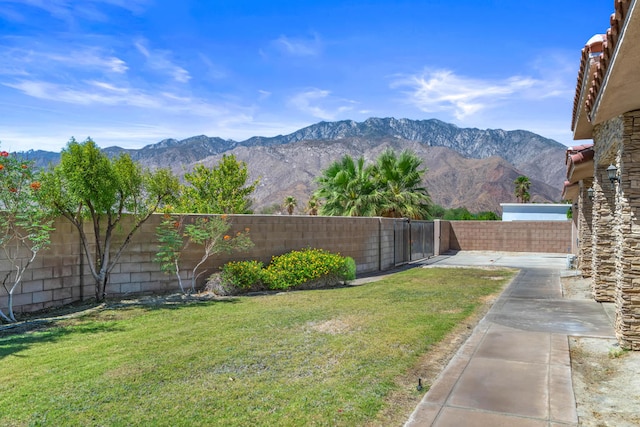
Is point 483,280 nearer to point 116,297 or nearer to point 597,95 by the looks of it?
point 597,95

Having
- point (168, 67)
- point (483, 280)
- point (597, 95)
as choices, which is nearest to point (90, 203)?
point (597, 95)

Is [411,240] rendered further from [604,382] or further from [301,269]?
[604,382]

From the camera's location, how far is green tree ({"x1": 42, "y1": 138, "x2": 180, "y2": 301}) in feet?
29.9

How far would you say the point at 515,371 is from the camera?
18.5 ft

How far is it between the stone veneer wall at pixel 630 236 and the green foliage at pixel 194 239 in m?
8.32

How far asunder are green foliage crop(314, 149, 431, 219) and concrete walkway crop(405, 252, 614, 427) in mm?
11922

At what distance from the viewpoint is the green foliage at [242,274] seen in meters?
11.6

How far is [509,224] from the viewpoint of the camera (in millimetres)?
27516

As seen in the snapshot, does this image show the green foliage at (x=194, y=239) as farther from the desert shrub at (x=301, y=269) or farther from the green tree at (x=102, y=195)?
the desert shrub at (x=301, y=269)

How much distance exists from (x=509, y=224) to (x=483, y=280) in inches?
564

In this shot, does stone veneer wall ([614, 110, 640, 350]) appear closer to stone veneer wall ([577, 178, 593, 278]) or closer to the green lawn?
the green lawn

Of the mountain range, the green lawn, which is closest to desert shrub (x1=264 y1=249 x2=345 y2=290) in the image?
the green lawn

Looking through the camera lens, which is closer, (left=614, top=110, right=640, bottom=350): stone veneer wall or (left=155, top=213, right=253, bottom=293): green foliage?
(left=614, top=110, right=640, bottom=350): stone veneer wall

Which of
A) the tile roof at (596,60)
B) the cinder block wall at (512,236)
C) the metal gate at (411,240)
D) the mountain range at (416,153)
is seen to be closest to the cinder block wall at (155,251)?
the metal gate at (411,240)
